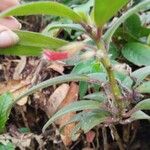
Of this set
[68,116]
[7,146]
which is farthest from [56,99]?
[7,146]

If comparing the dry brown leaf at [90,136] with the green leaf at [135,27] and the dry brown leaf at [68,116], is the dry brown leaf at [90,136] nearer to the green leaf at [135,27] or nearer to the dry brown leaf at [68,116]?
the dry brown leaf at [68,116]

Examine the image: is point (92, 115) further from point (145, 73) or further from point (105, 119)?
point (145, 73)

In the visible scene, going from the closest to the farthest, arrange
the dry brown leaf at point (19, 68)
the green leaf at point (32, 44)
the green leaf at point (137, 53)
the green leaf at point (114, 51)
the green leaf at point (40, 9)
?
the green leaf at point (40, 9), the green leaf at point (32, 44), the green leaf at point (137, 53), the green leaf at point (114, 51), the dry brown leaf at point (19, 68)

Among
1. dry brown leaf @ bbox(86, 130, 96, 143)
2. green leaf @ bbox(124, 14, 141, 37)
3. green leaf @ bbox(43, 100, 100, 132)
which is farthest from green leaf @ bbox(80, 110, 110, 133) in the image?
green leaf @ bbox(124, 14, 141, 37)

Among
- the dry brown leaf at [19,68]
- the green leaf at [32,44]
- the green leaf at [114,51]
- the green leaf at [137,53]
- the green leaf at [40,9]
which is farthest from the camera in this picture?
the dry brown leaf at [19,68]

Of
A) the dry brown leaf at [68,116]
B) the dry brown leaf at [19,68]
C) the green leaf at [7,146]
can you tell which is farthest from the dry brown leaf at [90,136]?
the dry brown leaf at [19,68]

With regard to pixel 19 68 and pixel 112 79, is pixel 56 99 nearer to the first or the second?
pixel 19 68
